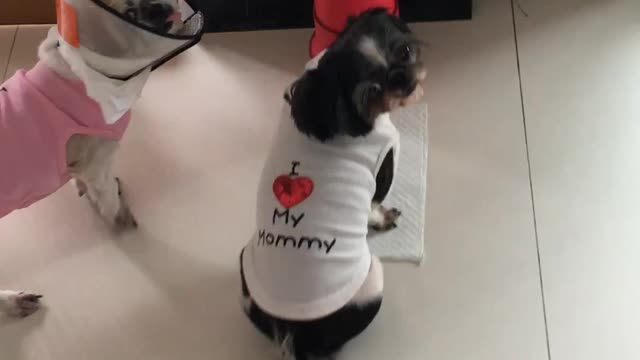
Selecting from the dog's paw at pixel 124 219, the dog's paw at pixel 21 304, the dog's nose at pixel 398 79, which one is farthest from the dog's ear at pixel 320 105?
the dog's paw at pixel 21 304

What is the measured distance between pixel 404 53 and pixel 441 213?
0.49 meters

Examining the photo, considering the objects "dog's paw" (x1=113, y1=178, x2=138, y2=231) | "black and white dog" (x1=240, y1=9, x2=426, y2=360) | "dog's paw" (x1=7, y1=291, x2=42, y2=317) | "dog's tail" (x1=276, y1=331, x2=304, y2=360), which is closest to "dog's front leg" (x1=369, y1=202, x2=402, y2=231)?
"black and white dog" (x1=240, y1=9, x2=426, y2=360)

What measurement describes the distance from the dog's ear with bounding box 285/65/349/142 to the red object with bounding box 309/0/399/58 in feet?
1.30

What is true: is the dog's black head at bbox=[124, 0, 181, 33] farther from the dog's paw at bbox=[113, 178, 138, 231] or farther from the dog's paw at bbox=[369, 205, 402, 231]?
the dog's paw at bbox=[369, 205, 402, 231]

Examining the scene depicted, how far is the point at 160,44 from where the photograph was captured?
157 centimetres

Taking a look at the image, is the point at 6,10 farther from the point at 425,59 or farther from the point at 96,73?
the point at 425,59

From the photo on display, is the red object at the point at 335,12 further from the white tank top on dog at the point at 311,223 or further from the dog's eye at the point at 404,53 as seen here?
the white tank top on dog at the point at 311,223

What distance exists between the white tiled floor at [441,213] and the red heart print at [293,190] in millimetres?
377

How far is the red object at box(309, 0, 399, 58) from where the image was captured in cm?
186

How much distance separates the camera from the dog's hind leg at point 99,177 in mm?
1730

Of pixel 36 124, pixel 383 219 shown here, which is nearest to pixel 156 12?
pixel 36 124

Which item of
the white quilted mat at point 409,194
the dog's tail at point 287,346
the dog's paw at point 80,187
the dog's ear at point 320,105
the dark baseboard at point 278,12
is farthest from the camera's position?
the dark baseboard at point 278,12

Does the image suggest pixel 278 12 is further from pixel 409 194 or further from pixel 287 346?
pixel 287 346

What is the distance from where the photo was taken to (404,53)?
1.54 m
